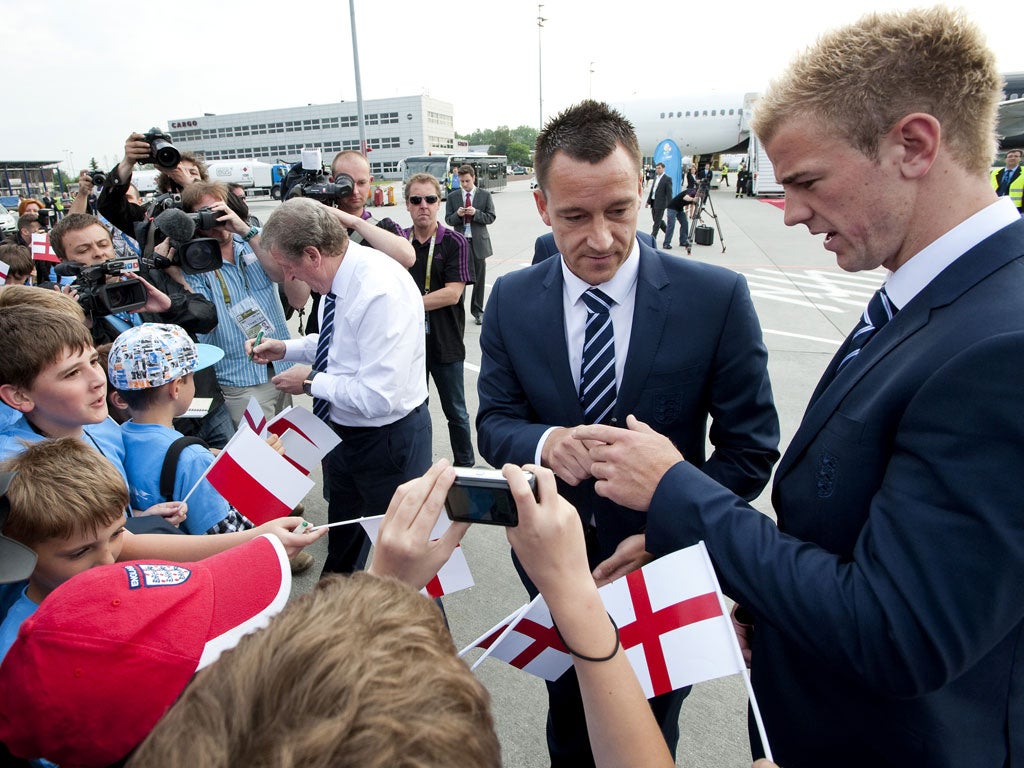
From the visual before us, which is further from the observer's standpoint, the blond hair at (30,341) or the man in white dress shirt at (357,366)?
the man in white dress shirt at (357,366)

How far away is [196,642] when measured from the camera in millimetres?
1097

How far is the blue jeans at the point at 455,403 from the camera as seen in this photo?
4.37 metres

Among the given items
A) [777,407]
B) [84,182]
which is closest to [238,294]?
[84,182]

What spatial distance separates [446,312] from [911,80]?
11.8 feet

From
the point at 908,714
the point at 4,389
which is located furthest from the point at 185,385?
the point at 908,714

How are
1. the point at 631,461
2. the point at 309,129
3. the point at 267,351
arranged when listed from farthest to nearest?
the point at 309,129
the point at 267,351
the point at 631,461

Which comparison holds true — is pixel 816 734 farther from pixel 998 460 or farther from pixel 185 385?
pixel 185 385

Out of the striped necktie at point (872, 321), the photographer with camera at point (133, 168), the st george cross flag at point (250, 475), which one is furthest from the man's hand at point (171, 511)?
the photographer with camera at point (133, 168)

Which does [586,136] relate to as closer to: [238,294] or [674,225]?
[238,294]

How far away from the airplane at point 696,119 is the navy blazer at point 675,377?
34065 mm

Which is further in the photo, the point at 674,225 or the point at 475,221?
the point at 674,225

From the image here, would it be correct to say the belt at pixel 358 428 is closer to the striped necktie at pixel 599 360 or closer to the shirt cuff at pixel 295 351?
the shirt cuff at pixel 295 351

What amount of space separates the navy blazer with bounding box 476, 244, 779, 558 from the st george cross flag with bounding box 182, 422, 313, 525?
82cm

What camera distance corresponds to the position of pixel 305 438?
2.57 m
